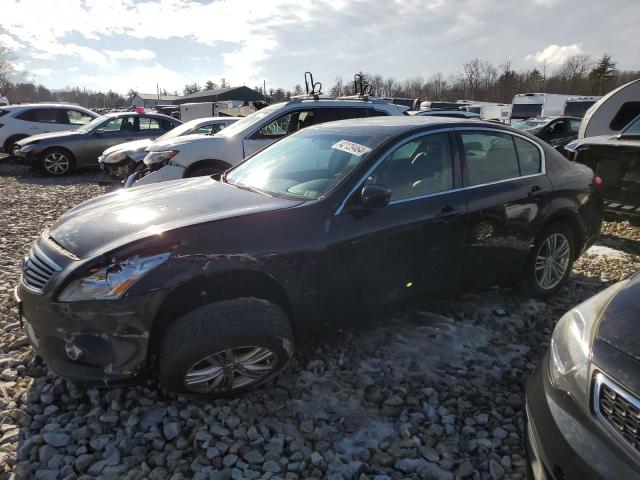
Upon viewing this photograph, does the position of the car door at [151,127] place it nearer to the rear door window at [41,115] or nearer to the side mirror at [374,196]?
the rear door window at [41,115]

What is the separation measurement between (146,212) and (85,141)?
987 cm

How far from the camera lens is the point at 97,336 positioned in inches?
90.0

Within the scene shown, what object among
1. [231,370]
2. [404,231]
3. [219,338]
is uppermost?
[404,231]

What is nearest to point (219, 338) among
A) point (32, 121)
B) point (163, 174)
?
point (163, 174)

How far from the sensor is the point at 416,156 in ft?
10.6

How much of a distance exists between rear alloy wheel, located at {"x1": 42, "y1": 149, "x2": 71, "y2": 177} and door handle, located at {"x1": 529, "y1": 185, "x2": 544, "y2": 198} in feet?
35.6

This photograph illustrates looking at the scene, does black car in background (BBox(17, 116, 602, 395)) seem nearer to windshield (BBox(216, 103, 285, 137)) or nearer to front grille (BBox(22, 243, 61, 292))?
front grille (BBox(22, 243, 61, 292))

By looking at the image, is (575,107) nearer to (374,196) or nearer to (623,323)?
(374,196)

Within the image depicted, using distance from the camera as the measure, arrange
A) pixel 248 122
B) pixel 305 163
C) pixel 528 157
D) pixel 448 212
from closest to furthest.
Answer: pixel 448 212 < pixel 305 163 < pixel 528 157 < pixel 248 122

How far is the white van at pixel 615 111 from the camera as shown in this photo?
8.73 meters

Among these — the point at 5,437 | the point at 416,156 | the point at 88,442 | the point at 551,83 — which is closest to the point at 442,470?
the point at 88,442

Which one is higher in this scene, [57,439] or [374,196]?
[374,196]

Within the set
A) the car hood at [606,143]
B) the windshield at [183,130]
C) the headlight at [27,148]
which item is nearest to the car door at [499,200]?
the car hood at [606,143]

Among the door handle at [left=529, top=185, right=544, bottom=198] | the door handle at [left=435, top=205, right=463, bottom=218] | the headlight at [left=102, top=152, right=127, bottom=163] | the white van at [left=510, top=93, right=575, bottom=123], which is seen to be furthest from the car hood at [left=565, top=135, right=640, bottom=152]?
the white van at [left=510, top=93, right=575, bottom=123]
